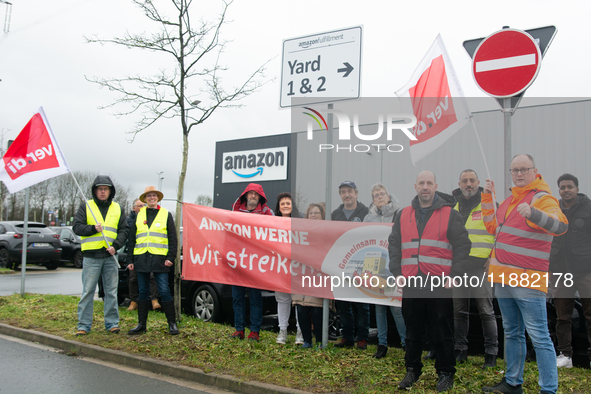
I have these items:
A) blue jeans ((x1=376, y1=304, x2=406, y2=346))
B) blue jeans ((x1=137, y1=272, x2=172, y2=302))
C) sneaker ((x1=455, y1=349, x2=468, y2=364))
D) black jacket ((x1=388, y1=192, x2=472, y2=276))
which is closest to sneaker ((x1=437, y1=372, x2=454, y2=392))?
black jacket ((x1=388, y1=192, x2=472, y2=276))

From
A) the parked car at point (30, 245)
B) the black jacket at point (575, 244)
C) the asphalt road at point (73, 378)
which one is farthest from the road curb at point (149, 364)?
the parked car at point (30, 245)

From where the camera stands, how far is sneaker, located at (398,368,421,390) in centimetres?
417

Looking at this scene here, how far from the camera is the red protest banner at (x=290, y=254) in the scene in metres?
5.54

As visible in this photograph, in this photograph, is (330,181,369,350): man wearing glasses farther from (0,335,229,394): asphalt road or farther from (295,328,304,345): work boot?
(0,335,229,394): asphalt road

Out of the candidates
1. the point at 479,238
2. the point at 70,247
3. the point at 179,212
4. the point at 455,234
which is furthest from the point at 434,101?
the point at 70,247

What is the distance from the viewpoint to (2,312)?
25.5ft

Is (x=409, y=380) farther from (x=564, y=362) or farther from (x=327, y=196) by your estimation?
(x=327, y=196)

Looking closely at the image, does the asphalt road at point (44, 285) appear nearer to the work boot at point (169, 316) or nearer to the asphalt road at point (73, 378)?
the work boot at point (169, 316)

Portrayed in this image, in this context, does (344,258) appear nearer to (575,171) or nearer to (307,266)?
(307,266)

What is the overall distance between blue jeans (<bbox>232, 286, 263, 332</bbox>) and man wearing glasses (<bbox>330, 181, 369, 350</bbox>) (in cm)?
102

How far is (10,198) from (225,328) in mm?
55430

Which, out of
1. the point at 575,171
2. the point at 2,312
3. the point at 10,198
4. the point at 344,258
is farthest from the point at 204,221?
the point at 10,198

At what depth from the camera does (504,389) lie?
13.2ft

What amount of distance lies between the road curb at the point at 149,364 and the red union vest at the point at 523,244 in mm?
2119
